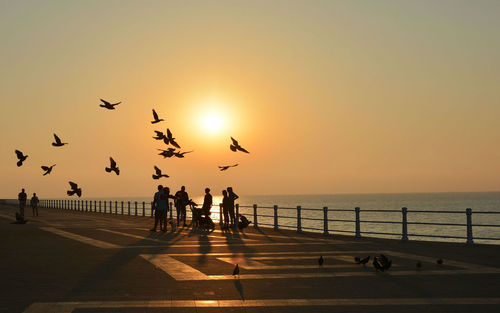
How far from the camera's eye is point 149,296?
1129 centimetres

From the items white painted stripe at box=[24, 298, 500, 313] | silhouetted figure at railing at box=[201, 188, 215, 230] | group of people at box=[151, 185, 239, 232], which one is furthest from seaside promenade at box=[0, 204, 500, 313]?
silhouetted figure at railing at box=[201, 188, 215, 230]

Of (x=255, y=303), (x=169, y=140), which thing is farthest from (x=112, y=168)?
(x=255, y=303)

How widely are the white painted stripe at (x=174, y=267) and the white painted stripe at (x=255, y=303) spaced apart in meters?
3.00

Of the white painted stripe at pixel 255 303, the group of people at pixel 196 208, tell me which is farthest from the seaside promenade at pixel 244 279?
the group of people at pixel 196 208

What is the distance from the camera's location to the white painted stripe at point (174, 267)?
1391 centimetres

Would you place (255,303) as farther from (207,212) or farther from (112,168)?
(207,212)

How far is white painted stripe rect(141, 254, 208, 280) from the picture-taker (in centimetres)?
1391

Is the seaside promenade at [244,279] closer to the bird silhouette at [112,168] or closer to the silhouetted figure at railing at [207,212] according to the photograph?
the bird silhouette at [112,168]

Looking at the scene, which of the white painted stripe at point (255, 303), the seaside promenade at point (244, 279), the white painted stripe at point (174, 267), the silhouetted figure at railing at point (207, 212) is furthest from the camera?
the silhouetted figure at railing at point (207, 212)

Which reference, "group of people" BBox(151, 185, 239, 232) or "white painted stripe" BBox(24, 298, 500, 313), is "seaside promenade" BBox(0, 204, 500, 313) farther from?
"group of people" BBox(151, 185, 239, 232)

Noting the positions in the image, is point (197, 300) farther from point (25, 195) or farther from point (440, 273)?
point (25, 195)

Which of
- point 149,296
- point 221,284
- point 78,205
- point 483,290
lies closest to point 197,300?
point 149,296

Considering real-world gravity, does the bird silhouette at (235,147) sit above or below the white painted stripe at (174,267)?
above

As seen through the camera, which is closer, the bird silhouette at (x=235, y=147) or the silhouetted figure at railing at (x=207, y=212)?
the bird silhouette at (x=235, y=147)
